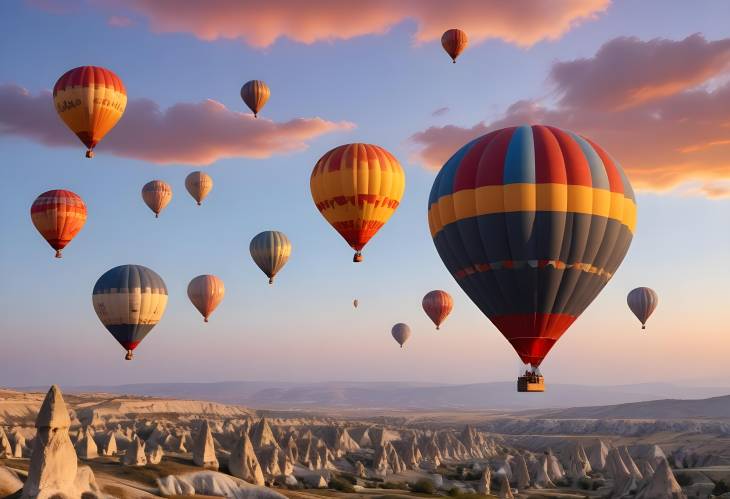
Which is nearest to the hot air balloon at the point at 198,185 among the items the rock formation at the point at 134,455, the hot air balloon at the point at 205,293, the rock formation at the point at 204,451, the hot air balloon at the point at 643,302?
the hot air balloon at the point at 205,293

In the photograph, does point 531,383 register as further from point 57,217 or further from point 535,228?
point 57,217

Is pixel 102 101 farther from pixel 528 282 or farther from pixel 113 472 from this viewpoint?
pixel 528 282

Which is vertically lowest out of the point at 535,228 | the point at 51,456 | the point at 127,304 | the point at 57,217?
the point at 51,456

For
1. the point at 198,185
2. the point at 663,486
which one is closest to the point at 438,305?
the point at 663,486

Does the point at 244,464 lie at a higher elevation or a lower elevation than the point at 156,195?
lower

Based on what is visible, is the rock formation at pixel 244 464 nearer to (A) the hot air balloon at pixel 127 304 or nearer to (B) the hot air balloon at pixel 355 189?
(A) the hot air balloon at pixel 127 304

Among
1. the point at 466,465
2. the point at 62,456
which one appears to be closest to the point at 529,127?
the point at 62,456

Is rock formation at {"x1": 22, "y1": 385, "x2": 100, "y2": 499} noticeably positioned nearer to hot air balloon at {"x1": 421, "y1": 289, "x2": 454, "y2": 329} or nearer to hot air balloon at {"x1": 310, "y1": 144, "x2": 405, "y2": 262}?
hot air balloon at {"x1": 310, "y1": 144, "x2": 405, "y2": 262}
